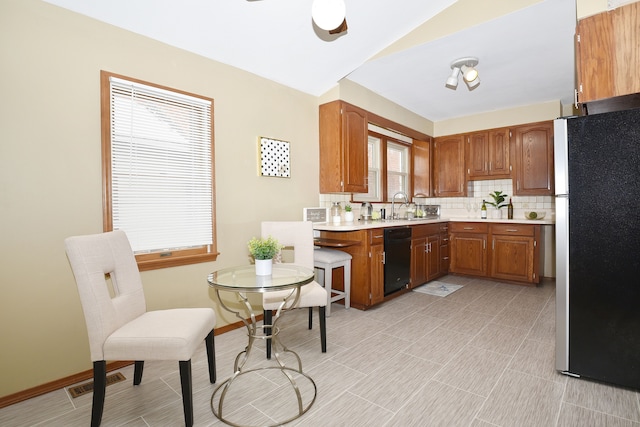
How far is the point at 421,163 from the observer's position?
571 centimetres

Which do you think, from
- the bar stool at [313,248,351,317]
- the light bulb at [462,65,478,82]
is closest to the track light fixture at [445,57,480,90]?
the light bulb at [462,65,478,82]

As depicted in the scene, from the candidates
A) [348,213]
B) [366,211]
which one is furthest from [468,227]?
[348,213]

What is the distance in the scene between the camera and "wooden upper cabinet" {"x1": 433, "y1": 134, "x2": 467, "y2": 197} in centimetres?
546

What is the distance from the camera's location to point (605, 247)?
197cm

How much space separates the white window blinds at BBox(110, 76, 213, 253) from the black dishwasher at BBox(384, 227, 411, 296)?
1.96 metres

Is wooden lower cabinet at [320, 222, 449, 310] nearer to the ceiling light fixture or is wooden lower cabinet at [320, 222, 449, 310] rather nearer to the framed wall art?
the framed wall art

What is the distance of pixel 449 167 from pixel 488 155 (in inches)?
→ 25.1

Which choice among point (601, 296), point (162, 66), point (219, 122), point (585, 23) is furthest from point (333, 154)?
point (601, 296)

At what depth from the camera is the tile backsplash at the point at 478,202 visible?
192 inches

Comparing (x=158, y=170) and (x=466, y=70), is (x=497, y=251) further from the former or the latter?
(x=158, y=170)

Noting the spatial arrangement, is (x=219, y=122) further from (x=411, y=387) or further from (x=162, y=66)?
(x=411, y=387)

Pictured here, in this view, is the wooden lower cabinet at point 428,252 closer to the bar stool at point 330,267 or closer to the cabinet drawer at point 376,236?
the cabinet drawer at point 376,236

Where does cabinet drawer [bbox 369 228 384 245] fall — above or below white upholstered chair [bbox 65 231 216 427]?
above

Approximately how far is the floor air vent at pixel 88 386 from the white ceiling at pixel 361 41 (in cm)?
246
